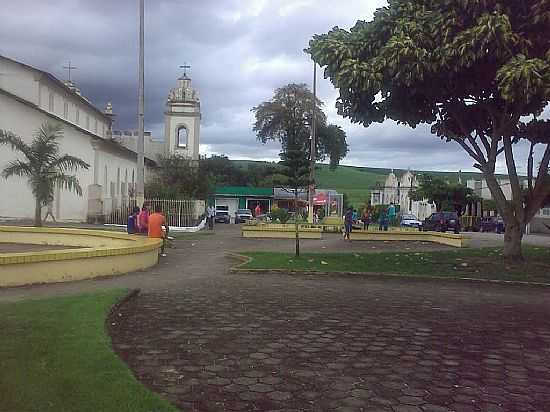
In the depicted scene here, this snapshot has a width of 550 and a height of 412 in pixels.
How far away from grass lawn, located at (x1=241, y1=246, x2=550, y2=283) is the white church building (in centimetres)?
1770

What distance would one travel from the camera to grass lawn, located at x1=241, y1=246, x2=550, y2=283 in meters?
13.5

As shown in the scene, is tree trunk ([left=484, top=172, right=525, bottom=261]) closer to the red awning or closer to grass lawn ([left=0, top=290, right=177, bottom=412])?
grass lawn ([left=0, top=290, right=177, bottom=412])

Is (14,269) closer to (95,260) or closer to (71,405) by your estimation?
(95,260)

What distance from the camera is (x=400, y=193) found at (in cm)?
7431

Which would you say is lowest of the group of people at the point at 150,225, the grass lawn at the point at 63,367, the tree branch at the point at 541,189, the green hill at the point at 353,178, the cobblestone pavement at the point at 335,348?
the cobblestone pavement at the point at 335,348

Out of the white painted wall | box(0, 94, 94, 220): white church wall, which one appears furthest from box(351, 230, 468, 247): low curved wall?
the white painted wall

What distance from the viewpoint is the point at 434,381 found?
16.8 feet

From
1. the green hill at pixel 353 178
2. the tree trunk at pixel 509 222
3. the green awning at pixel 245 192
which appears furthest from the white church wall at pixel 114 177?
the green hill at pixel 353 178

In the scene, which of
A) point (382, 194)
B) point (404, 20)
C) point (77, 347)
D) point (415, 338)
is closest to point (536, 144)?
point (404, 20)

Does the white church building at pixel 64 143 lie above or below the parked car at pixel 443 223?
above

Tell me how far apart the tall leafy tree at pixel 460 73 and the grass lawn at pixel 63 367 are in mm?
7627

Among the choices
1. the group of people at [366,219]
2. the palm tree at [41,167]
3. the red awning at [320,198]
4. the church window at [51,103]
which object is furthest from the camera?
the red awning at [320,198]

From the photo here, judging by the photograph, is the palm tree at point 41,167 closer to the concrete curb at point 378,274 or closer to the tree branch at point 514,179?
the concrete curb at point 378,274

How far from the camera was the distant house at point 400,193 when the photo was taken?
7062cm
